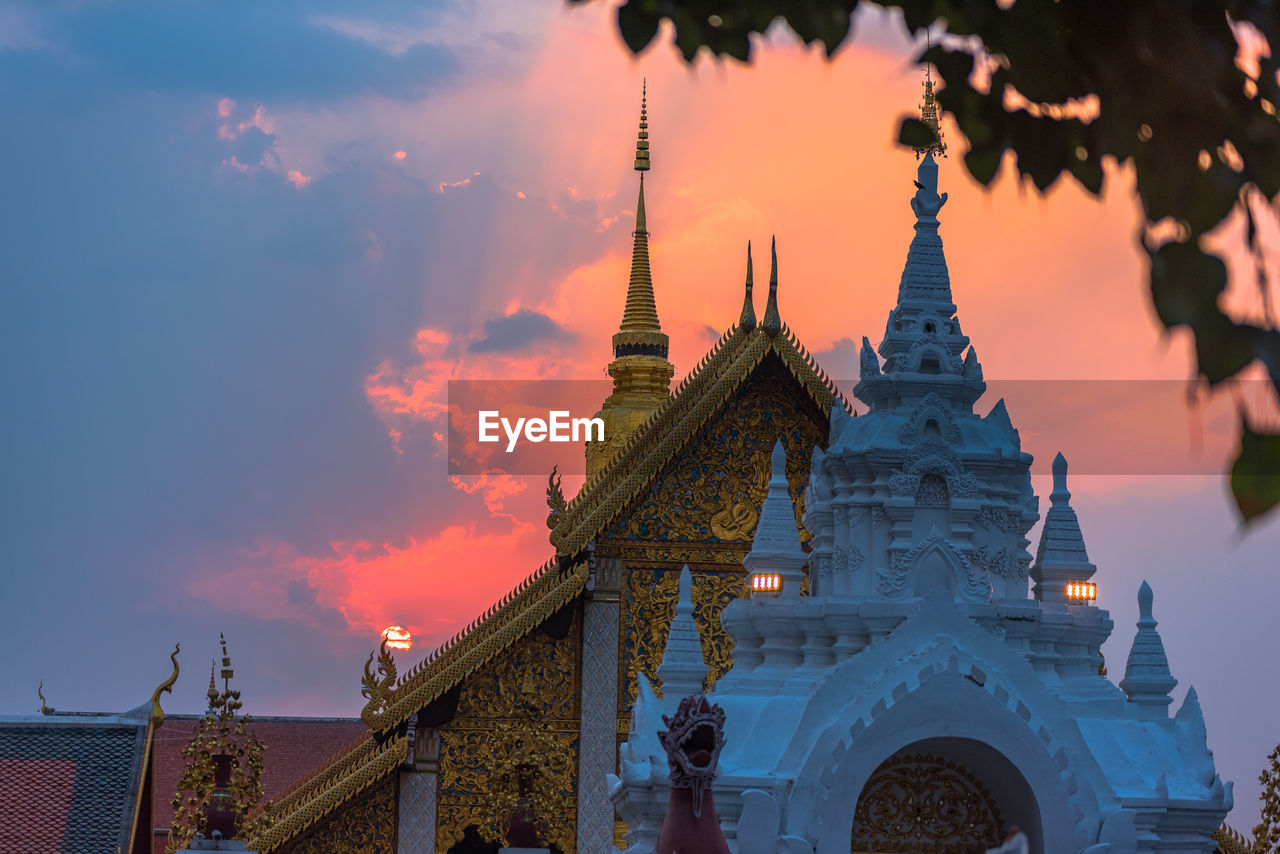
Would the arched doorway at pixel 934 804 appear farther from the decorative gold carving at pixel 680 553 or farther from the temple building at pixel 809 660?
the decorative gold carving at pixel 680 553

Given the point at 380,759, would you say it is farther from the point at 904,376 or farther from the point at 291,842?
the point at 904,376

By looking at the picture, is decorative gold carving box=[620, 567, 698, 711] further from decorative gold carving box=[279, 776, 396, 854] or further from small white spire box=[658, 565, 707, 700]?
small white spire box=[658, 565, 707, 700]

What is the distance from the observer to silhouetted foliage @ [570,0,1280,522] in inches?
122

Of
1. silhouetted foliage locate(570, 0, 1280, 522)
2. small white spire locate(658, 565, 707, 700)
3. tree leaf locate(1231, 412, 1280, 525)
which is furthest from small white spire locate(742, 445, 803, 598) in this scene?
tree leaf locate(1231, 412, 1280, 525)

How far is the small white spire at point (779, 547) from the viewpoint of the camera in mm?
15172

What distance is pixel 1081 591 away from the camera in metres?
15.6

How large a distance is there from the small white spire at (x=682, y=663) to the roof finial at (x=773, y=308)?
458 cm

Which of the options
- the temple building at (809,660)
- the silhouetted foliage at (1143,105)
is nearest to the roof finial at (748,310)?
the temple building at (809,660)

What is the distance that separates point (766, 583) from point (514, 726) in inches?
150

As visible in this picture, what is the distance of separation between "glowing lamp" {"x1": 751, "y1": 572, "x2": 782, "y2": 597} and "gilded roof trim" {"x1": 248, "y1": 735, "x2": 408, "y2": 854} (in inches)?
169

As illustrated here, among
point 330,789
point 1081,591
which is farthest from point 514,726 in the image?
point 1081,591

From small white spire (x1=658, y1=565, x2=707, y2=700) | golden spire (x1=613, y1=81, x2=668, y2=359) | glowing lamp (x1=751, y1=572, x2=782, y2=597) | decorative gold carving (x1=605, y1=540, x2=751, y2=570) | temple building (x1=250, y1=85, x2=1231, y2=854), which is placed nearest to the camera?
temple building (x1=250, y1=85, x2=1231, y2=854)

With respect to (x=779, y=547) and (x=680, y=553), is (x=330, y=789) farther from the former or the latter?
(x=779, y=547)

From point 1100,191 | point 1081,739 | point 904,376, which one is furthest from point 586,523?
point 1100,191
